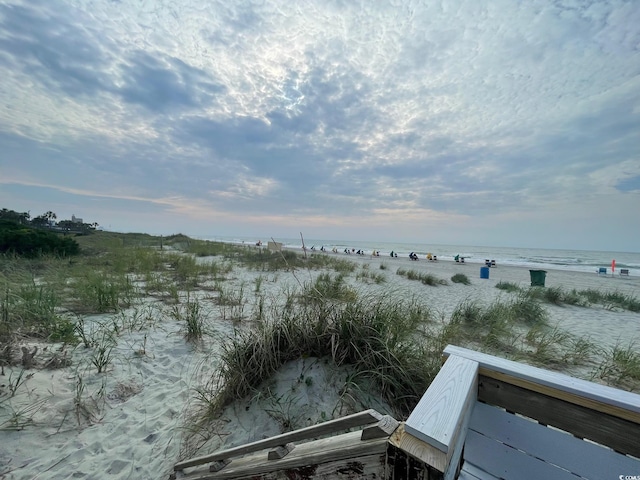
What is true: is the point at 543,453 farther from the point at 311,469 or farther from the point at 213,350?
the point at 213,350

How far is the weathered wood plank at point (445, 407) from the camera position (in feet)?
2.92

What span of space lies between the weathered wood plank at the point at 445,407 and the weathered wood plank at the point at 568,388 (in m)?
0.13

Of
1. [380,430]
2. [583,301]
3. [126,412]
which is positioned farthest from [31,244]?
[583,301]

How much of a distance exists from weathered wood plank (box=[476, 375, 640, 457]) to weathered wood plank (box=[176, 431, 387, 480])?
0.95 m

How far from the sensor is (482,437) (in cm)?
146

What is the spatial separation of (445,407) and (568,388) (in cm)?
67

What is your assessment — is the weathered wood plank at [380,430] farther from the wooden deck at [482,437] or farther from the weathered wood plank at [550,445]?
the weathered wood plank at [550,445]

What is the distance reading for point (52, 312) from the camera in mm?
3893

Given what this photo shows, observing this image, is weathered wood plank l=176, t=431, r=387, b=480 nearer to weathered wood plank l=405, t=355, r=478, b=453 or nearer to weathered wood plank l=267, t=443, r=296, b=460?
weathered wood plank l=267, t=443, r=296, b=460

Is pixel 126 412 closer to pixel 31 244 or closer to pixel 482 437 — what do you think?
pixel 482 437

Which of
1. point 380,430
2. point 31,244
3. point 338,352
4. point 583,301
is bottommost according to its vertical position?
point 583,301

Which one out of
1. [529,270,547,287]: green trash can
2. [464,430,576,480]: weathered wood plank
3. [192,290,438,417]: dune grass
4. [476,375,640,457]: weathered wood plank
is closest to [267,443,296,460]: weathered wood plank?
[464,430,576,480]: weathered wood plank

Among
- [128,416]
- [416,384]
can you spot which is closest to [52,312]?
[128,416]

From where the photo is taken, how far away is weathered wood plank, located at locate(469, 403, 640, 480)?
3.83ft
